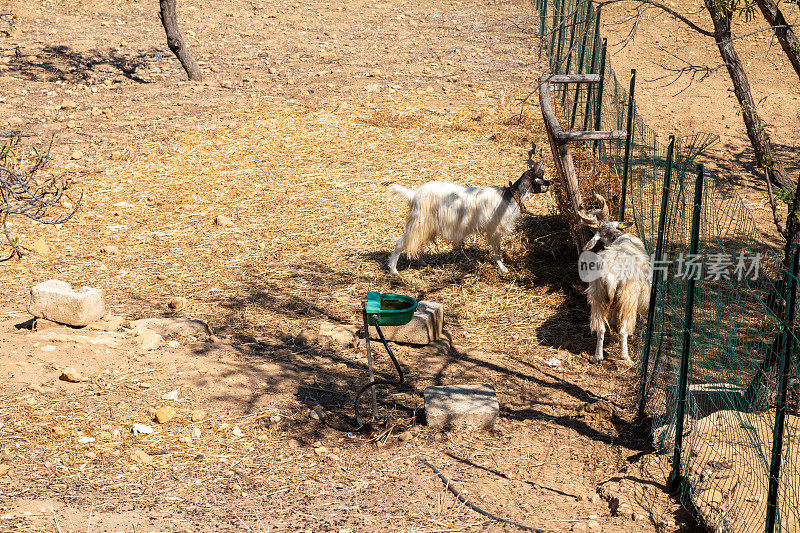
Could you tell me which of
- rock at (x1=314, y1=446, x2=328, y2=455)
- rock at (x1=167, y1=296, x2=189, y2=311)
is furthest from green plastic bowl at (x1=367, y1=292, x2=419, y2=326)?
rock at (x1=167, y1=296, x2=189, y2=311)

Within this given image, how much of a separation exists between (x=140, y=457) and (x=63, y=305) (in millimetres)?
2080

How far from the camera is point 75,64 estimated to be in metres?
15.2

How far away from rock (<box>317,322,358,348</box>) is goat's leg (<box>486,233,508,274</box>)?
1930 millimetres

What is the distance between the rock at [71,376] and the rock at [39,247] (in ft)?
10.2

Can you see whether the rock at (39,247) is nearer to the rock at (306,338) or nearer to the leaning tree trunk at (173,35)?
the rock at (306,338)

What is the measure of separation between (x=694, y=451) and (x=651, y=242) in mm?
2257

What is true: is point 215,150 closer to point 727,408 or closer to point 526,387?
point 526,387

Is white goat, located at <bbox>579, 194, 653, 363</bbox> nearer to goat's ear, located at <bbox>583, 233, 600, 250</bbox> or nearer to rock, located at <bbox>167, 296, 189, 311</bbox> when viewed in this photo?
goat's ear, located at <bbox>583, 233, 600, 250</bbox>

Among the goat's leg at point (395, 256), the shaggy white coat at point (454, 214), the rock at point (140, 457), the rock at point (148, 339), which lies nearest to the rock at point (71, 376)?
the rock at point (148, 339)

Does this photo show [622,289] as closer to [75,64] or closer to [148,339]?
[148,339]

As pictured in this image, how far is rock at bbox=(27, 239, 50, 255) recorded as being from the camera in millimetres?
8484

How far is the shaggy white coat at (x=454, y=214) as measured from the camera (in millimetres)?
7832

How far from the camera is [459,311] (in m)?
7.51

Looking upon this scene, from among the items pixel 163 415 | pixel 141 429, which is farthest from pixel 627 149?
pixel 141 429
